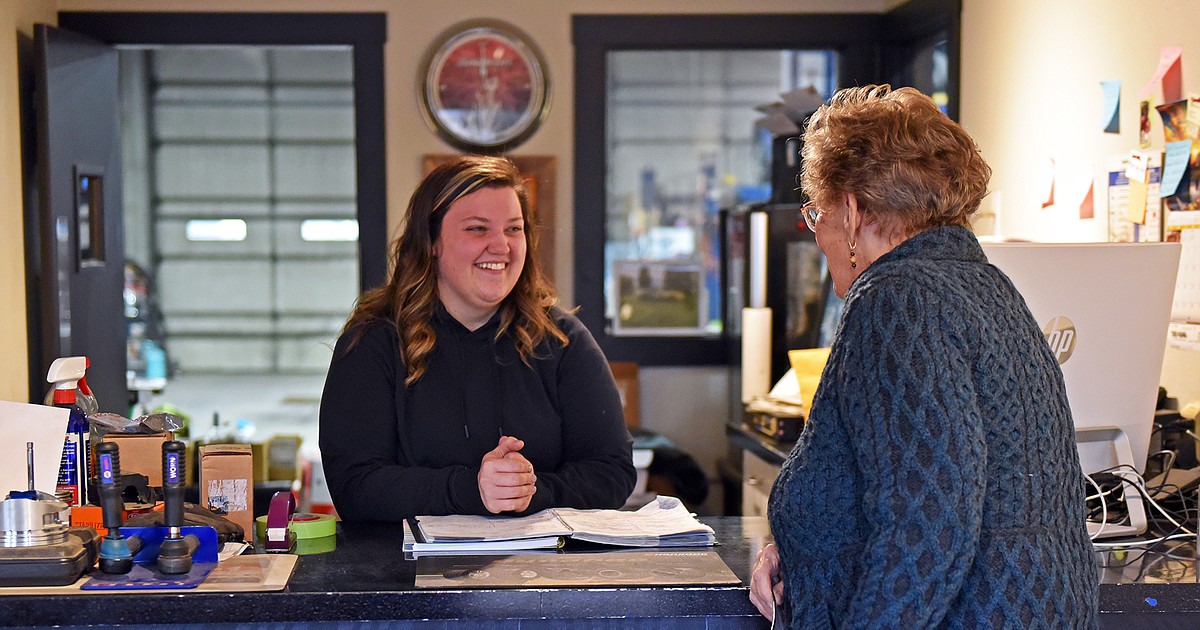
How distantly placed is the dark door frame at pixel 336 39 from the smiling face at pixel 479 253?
88.6 inches

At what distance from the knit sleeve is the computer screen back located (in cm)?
84

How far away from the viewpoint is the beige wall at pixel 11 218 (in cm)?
368

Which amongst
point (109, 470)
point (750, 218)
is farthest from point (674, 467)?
point (109, 470)

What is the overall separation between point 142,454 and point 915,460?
4.03 feet

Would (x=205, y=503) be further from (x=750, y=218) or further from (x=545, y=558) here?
(x=750, y=218)

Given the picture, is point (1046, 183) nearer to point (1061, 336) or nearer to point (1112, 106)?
point (1112, 106)

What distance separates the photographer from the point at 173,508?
1535 mm

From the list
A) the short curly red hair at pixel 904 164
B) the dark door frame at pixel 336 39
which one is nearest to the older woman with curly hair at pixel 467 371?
the short curly red hair at pixel 904 164

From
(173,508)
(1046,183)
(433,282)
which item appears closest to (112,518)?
(173,508)

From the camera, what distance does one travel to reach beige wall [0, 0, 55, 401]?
3682 mm

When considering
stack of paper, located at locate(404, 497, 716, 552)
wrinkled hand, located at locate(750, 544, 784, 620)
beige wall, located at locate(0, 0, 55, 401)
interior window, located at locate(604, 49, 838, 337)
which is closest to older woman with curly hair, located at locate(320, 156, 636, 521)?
stack of paper, located at locate(404, 497, 716, 552)

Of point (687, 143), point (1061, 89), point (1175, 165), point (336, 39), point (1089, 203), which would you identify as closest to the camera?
point (1175, 165)

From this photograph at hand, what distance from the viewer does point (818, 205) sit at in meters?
1.40

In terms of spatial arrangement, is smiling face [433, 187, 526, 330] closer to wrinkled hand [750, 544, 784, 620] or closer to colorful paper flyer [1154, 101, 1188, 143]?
wrinkled hand [750, 544, 784, 620]
